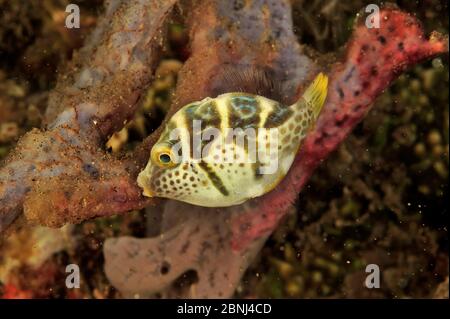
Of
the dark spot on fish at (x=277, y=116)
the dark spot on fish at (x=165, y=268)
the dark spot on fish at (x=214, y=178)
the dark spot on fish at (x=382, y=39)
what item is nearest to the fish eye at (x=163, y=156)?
the dark spot on fish at (x=214, y=178)

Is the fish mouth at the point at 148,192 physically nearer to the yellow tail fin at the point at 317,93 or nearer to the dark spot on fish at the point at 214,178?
the dark spot on fish at the point at 214,178

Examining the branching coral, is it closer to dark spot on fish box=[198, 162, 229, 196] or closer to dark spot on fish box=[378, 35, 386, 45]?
dark spot on fish box=[378, 35, 386, 45]

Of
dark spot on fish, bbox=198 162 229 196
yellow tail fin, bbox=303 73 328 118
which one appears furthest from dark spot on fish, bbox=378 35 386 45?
dark spot on fish, bbox=198 162 229 196

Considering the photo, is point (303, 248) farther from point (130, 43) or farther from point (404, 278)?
Answer: point (130, 43)

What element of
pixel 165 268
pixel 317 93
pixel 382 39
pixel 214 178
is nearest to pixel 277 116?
pixel 317 93

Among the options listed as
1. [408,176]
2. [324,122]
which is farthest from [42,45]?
[408,176]

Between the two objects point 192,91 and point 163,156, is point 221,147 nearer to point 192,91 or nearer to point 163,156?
point 163,156
